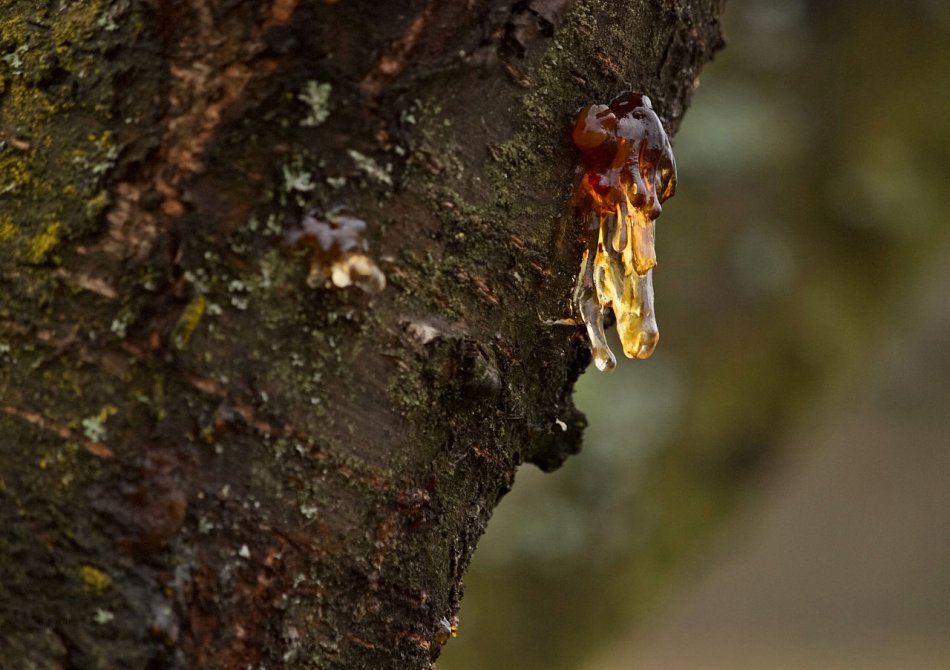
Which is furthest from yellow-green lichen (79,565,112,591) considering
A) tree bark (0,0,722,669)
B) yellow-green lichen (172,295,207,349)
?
yellow-green lichen (172,295,207,349)

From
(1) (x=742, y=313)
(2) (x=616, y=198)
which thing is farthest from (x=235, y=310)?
(1) (x=742, y=313)

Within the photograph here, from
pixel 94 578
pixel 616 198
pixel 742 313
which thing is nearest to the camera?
pixel 94 578

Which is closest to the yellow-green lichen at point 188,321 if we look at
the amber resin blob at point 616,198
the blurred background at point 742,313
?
the amber resin blob at point 616,198

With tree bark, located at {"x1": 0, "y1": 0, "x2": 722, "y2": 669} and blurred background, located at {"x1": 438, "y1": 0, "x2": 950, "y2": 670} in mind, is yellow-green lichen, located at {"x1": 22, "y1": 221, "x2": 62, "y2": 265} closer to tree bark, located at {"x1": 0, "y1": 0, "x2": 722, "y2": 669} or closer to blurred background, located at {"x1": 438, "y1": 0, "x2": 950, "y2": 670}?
tree bark, located at {"x1": 0, "y1": 0, "x2": 722, "y2": 669}

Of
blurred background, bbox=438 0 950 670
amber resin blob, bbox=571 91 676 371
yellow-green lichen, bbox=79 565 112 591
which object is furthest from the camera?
blurred background, bbox=438 0 950 670

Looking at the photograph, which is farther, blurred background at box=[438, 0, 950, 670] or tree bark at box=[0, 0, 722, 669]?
blurred background at box=[438, 0, 950, 670]

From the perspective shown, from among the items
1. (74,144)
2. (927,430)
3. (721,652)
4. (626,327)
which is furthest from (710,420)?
(927,430)

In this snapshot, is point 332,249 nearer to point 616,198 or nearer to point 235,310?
point 235,310
